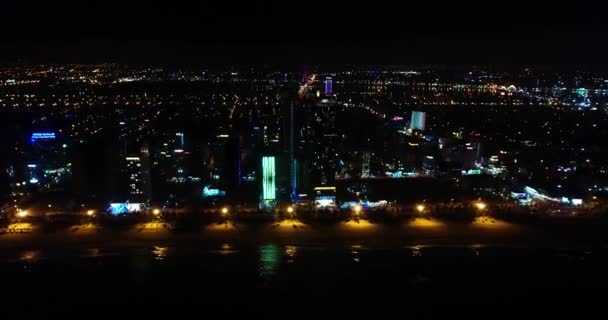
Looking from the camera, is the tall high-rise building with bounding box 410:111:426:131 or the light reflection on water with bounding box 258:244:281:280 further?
the tall high-rise building with bounding box 410:111:426:131

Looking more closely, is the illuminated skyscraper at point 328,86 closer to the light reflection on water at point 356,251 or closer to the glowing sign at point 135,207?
the glowing sign at point 135,207

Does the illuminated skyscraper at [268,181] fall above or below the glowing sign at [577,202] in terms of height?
above

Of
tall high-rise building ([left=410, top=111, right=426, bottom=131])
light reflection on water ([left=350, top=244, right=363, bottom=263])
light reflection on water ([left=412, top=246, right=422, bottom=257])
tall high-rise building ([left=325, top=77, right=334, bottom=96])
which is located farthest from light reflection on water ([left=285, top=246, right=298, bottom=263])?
tall high-rise building ([left=325, top=77, right=334, bottom=96])

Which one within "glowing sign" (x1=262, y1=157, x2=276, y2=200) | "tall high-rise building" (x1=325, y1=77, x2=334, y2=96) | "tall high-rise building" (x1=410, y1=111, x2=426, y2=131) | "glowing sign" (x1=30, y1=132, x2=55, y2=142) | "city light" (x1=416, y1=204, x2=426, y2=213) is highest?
"tall high-rise building" (x1=325, y1=77, x2=334, y2=96)

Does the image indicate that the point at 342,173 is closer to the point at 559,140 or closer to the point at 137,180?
the point at 137,180

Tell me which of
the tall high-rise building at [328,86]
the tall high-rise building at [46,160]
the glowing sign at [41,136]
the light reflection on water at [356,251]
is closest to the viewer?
the light reflection on water at [356,251]

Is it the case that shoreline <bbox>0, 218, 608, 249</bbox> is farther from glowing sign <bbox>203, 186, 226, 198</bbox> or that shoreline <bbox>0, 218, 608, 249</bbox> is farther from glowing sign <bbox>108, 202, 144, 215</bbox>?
glowing sign <bbox>203, 186, 226, 198</bbox>

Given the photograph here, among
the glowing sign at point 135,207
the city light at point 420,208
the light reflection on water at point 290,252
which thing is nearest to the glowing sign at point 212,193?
the glowing sign at point 135,207
